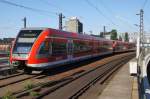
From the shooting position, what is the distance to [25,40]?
69.4 feet

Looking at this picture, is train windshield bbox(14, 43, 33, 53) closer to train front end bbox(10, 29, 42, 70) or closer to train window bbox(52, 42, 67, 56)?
train front end bbox(10, 29, 42, 70)

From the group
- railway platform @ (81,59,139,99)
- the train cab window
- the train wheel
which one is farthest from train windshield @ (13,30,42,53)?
railway platform @ (81,59,139,99)

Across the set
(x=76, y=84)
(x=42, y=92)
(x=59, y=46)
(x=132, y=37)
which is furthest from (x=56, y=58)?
(x=132, y=37)

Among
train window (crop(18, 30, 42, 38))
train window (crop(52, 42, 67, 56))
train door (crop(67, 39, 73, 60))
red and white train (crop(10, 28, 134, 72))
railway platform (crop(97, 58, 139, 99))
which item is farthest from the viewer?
train door (crop(67, 39, 73, 60))

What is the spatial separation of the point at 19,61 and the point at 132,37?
86573mm

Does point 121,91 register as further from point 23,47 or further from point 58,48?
point 58,48

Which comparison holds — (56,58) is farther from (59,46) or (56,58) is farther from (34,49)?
(34,49)

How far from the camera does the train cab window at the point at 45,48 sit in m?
20.7

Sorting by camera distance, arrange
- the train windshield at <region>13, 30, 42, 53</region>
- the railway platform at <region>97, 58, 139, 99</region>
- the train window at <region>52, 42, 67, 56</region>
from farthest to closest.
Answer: the train window at <region>52, 42, 67, 56</region>, the train windshield at <region>13, 30, 42, 53</region>, the railway platform at <region>97, 58, 139, 99</region>

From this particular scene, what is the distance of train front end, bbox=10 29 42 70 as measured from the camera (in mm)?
20531

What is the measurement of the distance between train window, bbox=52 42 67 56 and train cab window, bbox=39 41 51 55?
32.6 inches

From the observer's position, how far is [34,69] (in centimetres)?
2116

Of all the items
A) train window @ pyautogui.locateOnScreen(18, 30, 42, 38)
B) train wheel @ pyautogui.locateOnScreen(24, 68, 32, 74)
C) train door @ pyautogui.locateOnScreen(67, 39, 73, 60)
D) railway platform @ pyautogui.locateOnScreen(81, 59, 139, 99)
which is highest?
train window @ pyautogui.locateOnScreen(18, 30, 42, 38)

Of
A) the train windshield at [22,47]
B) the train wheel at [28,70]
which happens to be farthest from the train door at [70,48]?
the train windshield at [22,47]
